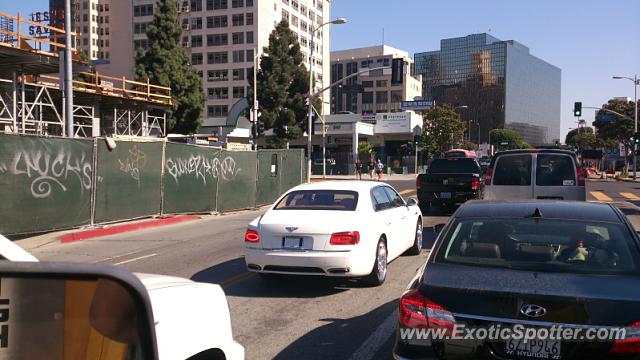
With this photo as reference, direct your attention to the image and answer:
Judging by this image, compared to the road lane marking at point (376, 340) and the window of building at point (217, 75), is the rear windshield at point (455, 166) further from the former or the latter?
the window of building at point (217, 75)

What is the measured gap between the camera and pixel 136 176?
48.4ft

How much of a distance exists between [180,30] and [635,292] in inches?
1747

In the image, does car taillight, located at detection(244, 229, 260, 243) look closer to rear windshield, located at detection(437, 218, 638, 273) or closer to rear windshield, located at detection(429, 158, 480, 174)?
rear windshield, located at detection(437, 218, 638, 273)

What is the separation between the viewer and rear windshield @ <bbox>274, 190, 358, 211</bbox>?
8195 mm

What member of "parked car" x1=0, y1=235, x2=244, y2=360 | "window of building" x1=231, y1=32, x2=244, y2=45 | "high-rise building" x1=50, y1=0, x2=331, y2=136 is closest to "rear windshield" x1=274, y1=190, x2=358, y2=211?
"parked car" x1=0, y1=235, x2=244, y2=360

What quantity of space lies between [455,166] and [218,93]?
83.2 m

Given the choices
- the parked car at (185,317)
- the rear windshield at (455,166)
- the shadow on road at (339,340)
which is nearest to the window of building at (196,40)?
the rear windshield at (455,166)

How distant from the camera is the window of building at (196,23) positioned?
315ft

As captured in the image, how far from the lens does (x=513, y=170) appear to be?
12.4 meters

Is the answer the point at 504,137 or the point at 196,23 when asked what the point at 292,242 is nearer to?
the point at 196,23

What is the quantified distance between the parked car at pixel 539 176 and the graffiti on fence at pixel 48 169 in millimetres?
9296

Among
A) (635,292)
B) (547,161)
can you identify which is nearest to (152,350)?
(635,292)

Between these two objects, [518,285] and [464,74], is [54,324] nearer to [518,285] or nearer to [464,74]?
[518,285]

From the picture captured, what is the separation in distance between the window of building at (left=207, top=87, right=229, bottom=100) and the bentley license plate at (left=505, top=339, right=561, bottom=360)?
95.9 m
